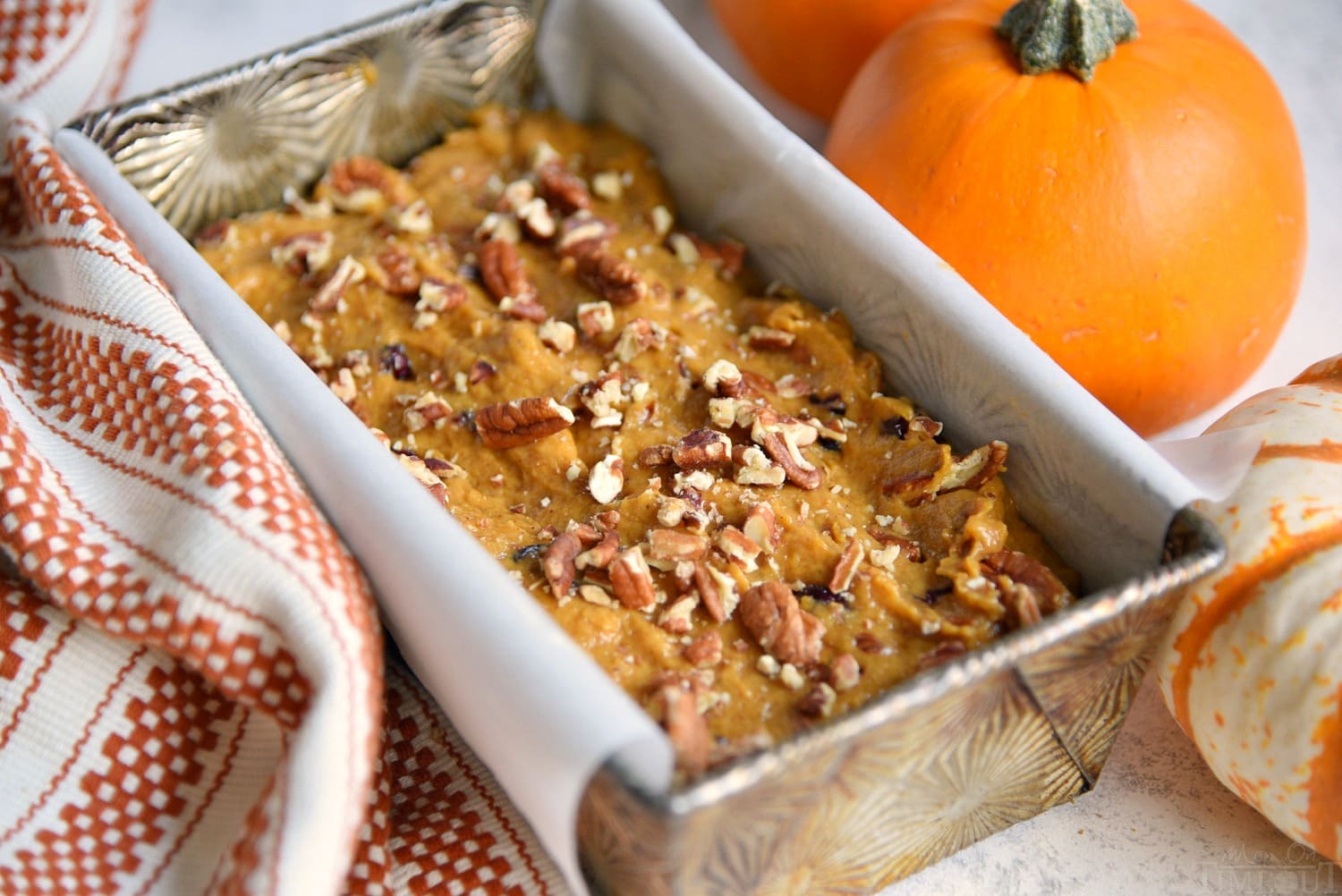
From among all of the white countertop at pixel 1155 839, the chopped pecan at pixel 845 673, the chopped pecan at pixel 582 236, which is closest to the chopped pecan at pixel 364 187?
the chopped pecan at pixel 582 236

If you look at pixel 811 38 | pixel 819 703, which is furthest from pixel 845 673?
pixel 811 38

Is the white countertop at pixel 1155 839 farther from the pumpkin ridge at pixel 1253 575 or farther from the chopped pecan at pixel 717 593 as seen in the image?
the chopped pecan at pixel 717 593

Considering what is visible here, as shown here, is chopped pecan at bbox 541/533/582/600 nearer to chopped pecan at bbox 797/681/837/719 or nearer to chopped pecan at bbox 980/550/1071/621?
chopped pecan at bbox 797/681/837/719

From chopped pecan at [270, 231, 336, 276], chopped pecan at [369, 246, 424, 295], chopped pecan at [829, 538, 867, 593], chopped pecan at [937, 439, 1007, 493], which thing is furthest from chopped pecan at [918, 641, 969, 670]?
chopped pecan at [270, 231, 336, 276]

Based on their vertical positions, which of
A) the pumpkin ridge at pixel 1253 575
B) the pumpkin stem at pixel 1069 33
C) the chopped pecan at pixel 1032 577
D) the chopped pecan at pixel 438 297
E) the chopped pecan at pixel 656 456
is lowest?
the chopped pecan at pixel 438 297

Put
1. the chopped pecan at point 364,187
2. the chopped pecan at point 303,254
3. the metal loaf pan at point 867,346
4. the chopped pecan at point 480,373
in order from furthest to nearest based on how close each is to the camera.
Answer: the chopped pecan at point 364,187 → the chopped pecan at point 303,254 → the chopped pecan at point 480,373 → the metal loaf pan at point 867,346

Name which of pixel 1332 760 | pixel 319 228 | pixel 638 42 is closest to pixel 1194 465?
pixel 1332 760
